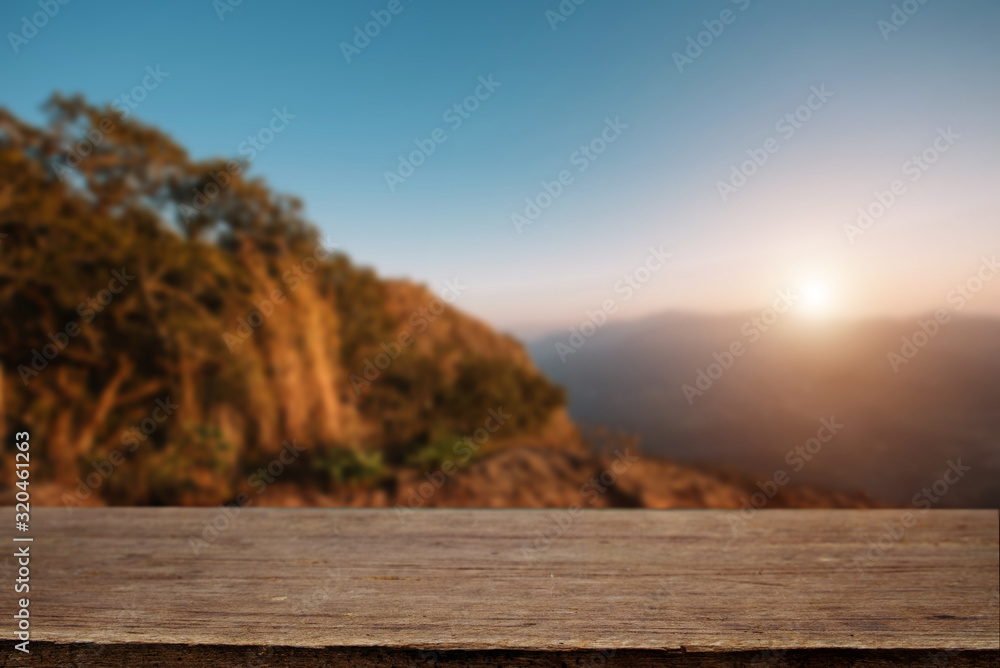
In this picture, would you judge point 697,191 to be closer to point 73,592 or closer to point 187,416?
point 73,592

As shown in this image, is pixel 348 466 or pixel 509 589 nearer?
pixel 509 589

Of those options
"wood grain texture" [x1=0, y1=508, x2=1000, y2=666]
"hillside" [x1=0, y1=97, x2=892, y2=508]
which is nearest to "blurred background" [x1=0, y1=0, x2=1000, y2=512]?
"hillside" [x1=0, y1=97, x2=892, y2=508]

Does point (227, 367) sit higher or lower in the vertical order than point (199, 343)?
lower

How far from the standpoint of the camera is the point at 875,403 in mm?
4348

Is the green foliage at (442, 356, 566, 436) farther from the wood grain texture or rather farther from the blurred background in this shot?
the wood grain texture

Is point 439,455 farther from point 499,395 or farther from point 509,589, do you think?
point 509,589

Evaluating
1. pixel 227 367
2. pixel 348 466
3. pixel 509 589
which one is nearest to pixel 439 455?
pixel 348 466

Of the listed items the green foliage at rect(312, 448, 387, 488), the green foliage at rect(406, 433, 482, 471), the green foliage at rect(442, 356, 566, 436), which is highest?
the green foliage at rect(442, 356, 566, 436)

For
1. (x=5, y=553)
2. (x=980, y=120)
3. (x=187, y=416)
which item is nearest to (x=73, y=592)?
(x=5, y=553)

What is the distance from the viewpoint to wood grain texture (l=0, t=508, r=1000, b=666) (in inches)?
32.7

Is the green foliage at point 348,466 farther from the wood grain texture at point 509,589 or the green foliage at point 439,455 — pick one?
the wood grain texture at point 509,589

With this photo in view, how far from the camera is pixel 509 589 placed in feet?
3.37

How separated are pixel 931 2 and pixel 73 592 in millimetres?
4843

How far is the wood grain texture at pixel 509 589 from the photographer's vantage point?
831mm
